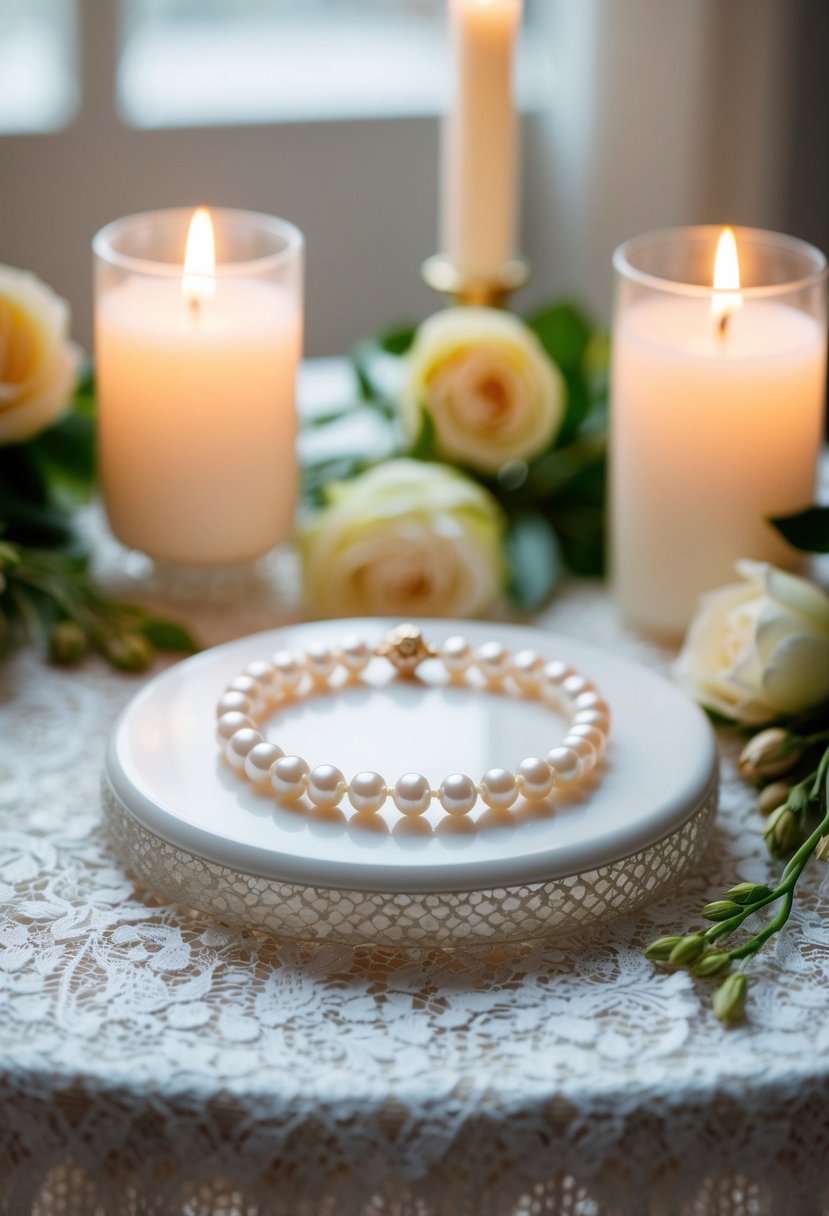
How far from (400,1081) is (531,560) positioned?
1.59 feet

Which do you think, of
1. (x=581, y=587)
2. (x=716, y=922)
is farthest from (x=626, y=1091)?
(x=581, y=587)

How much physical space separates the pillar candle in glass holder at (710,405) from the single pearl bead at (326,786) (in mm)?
329

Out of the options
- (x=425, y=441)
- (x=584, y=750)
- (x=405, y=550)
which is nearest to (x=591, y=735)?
(x=584, y=750)

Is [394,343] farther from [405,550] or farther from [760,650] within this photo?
[760,650]

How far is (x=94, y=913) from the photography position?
2.12ft

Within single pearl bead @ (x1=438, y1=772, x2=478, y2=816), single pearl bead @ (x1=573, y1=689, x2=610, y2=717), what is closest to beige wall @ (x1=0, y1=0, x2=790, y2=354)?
single pearl bead @ (x1=573, y1=689, x2=610, y2=717)

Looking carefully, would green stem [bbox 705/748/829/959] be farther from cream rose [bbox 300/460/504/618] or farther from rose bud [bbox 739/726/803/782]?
cream rose [bbox 300/460/504/618]

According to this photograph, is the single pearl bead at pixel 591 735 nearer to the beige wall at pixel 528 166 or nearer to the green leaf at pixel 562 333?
the green leaf at pixel 562 333

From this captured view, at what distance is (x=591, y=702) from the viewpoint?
71 cm

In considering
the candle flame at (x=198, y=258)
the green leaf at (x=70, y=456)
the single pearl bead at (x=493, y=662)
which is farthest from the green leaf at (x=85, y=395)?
the single pearl bead at (x=493, y=662)

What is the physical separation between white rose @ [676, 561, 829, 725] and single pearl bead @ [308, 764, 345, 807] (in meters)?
0.23

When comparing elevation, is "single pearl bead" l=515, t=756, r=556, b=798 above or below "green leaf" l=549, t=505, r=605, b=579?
above

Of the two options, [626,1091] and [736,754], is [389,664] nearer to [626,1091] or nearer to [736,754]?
[736,754]

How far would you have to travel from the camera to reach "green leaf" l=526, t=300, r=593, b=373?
1.05 m
